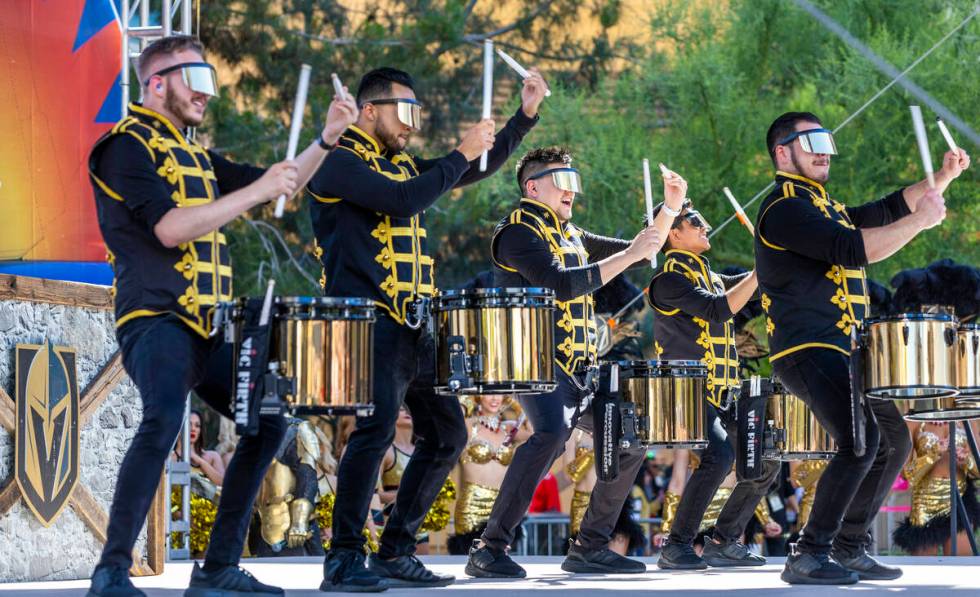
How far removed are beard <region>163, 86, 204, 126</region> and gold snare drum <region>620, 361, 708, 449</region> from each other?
133 inches

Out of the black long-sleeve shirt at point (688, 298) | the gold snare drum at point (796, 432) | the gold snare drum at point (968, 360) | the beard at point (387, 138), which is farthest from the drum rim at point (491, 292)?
the gold snare drum at point (796, 432)

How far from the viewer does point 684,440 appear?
29.5 ft

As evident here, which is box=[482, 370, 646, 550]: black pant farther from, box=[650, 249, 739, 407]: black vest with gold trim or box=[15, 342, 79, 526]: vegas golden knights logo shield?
box=[15, 342, 79, 526]: vegas golden knights logo shield

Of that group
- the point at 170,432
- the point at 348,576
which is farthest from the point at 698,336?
the point at 170,432

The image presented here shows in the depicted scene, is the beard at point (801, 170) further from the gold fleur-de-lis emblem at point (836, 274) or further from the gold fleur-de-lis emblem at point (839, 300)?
the gold fleur-de-lis emblem at point (839, 300)

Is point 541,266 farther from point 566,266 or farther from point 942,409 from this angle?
point 942,409

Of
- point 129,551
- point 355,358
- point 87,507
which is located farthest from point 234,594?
point 87,507

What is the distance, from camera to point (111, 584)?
5852mm

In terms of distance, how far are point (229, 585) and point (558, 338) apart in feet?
8.80

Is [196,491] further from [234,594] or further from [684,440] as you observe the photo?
[234,594]

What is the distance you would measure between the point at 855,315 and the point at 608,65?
15.9 meters

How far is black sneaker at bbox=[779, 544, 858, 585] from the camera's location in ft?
24.8

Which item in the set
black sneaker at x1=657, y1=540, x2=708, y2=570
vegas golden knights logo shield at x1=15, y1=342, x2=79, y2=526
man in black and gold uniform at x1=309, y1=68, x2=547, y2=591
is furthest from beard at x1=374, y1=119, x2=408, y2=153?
black sneaker at x1=657, y1=540, x2=708, y2=570

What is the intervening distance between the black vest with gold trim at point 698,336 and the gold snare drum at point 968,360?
2140 mm
